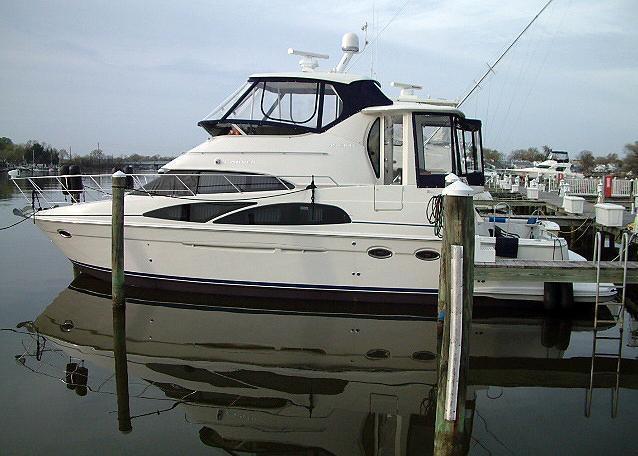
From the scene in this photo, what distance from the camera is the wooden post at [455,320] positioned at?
396cm

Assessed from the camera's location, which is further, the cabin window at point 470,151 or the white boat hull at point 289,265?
the cabin window at point 470,151

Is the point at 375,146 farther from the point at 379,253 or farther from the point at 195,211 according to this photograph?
the point at 195,211

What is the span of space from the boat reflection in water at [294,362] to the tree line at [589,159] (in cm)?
3069

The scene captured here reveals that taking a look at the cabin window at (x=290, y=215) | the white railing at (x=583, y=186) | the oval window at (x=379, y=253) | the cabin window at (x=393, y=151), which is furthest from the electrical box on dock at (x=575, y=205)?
the white railing at (x=583, y=186)

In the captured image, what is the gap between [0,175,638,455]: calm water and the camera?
487 centimetres

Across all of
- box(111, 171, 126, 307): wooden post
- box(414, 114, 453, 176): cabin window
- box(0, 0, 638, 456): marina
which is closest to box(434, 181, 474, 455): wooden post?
box(0, 0, 638, 456): marina

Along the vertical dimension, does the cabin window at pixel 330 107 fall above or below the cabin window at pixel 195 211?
above

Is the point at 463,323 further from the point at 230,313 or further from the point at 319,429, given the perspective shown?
the point at 230,313

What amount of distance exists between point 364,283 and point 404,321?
92cm

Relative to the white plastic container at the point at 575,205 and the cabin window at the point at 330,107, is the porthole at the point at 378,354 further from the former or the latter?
the white plastic container at the point at 575,205

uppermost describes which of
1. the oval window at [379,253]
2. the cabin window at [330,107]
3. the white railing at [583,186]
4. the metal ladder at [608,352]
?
the cabin window at [330,107]

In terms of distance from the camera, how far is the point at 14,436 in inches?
189

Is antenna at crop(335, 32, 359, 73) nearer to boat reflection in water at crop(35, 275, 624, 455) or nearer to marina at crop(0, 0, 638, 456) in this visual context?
marina at crop(0, 0, 638, 456)

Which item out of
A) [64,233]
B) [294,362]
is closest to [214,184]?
[64,233]
